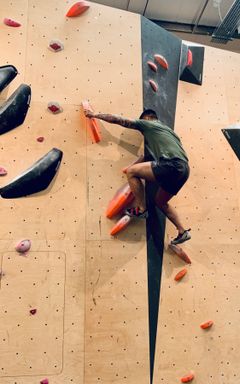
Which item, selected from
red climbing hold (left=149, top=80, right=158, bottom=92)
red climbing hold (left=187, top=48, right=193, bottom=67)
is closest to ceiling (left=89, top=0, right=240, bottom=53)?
red climbing hold (left=187, top=48, right=193, bottom=67)

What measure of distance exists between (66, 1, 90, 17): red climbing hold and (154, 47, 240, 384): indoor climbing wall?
1047 millimetres

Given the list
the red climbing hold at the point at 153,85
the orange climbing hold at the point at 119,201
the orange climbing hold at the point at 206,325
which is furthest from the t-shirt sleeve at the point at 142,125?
the orange climbing hold at the point at 206,325

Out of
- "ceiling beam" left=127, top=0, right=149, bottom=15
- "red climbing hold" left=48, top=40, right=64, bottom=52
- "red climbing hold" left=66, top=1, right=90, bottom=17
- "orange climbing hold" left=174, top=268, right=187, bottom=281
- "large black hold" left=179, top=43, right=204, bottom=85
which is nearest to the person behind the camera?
"orange climbing hold" left=174, top=268, right=187, bottom=281

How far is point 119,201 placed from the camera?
337 centimetres

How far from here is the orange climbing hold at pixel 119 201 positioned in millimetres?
3367

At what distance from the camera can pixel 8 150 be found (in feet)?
10.8

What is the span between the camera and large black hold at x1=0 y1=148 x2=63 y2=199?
10.6 ft

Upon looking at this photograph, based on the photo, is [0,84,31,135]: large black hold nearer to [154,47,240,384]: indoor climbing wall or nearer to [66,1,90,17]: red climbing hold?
[66,1,90,17]: red climbing hold

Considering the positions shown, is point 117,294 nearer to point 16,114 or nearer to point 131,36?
point 16,114

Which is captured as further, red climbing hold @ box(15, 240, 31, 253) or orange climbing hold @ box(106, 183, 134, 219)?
orange climbing hold @ box(106, 183, 134, 219)

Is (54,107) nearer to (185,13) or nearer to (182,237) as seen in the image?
(182,237)

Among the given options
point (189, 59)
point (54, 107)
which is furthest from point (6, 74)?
point (189, 59)

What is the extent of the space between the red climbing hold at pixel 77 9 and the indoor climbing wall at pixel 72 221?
0.18 feet

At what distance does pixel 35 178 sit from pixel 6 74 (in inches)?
33.1
